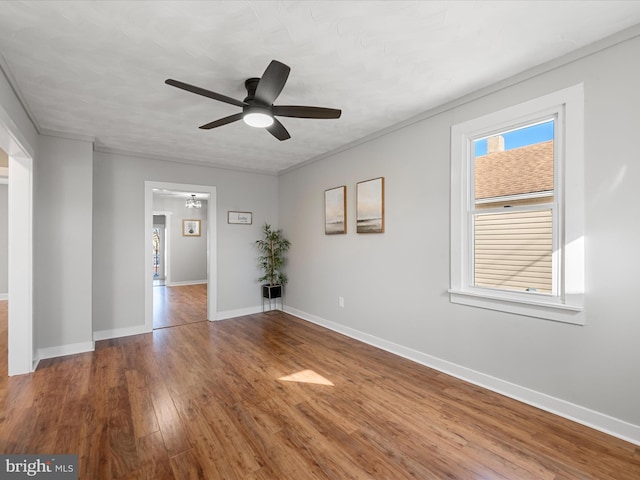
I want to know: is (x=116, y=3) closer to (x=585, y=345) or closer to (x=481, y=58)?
(x=481, y=58)

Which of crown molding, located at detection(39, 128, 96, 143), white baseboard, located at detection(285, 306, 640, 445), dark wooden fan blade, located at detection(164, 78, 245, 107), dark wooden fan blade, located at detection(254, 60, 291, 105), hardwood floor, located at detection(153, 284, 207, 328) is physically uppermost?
crown molding, located at detection(39, 128, 96, 143)

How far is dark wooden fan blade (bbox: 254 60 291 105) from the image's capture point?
1.78 metres

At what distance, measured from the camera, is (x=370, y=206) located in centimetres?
375

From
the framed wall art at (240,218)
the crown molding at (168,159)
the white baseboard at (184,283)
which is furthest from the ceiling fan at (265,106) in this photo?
the white baseboard at (184,283)

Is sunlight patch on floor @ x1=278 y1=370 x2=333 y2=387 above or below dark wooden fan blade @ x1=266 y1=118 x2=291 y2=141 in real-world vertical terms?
below

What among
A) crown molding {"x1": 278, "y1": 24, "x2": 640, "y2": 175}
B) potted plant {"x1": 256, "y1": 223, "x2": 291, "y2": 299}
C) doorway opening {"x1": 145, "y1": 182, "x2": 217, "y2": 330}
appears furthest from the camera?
doorway opening {"x1": 145, "y1": 182, "x2": 217, "y2": 330}

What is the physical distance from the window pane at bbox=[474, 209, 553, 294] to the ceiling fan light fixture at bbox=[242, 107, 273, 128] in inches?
80.4

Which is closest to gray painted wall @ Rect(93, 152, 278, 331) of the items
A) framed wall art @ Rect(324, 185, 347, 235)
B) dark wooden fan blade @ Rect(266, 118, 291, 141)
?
framed wall art @ Rect(324, 185, 347, 235)

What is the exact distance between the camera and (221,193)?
16.7 feet

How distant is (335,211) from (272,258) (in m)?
1.73

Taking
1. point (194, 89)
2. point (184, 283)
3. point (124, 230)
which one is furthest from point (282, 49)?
point (184, 283)

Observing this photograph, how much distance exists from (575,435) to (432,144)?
8.46ft

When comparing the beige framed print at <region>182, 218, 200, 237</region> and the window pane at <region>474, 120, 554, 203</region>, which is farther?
the beige framed print at <region>182, 218, 200, 237</region>

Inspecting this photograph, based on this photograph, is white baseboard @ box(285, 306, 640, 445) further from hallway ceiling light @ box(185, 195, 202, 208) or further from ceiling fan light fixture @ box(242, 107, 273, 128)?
hallway ceiling light @ box(185, 195, 202, 208)
